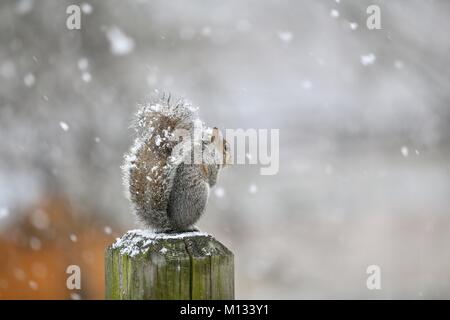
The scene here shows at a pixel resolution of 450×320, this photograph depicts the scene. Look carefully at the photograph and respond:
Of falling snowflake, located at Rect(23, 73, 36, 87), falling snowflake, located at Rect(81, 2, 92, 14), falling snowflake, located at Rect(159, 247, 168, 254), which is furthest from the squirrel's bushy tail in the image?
falling snowflake, located at Rect(81, 2, 92, 14)

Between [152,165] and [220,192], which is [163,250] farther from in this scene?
[220,192]

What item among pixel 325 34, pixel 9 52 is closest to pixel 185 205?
pixel 9 52

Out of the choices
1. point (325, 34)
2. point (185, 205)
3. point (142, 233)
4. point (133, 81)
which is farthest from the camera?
point (325, 34)

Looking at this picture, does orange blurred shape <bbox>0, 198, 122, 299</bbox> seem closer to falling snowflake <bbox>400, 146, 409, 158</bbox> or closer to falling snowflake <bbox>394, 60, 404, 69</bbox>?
falling snowflake <bbox>400, 146, 409, 158</bbox>

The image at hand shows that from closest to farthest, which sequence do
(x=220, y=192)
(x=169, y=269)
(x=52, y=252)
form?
(x=169, y=269)
(x=52, y=252)
(x=220, y=192)

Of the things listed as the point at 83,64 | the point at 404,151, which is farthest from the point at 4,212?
the point at 404,151

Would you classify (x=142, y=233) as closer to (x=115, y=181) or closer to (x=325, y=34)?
(x=115, y=181)
